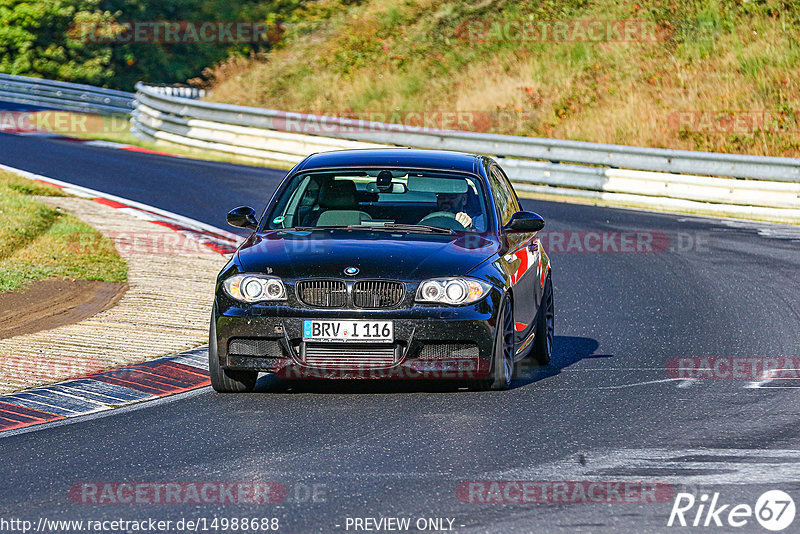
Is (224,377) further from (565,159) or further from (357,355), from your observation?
(565,159)

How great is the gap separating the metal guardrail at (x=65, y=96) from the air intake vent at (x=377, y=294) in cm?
2947

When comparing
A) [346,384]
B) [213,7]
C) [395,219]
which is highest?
[213,7]

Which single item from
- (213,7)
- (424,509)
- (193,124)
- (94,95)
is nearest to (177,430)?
A: (424,509)

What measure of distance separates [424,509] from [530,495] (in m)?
0.56

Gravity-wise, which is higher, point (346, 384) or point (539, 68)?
point (539, 68)

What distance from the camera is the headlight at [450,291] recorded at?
328 inches

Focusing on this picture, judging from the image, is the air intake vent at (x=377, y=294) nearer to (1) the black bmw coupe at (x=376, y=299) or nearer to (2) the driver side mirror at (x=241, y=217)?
(1) the black bmw coupe at (x=376, y=299)

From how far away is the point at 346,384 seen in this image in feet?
30.1

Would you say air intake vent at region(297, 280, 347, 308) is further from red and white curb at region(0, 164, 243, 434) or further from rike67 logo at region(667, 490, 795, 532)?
rike67 logo at region(667, 490, 795, 532)

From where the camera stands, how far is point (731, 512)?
5844mm

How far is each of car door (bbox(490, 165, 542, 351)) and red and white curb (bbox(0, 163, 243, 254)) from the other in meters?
5.76

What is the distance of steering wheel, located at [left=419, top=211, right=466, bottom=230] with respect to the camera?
9.42 m

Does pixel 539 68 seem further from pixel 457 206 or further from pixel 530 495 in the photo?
pixel 530 495

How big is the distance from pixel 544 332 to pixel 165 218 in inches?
363
